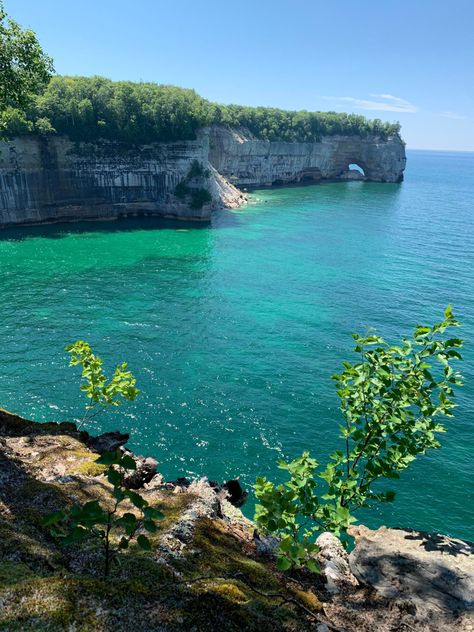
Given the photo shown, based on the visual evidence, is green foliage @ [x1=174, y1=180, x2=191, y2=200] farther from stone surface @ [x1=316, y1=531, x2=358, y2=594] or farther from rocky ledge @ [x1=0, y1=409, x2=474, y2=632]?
stone surface @ [x1=316, y1=531, x2=358, y2=594]

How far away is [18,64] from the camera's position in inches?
1239

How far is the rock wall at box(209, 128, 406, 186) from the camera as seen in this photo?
470 ft

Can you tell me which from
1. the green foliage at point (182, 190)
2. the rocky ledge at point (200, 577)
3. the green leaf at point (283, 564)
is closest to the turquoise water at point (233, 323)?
the green foliage at point (182, 190)

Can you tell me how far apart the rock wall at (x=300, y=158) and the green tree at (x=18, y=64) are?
11075cm

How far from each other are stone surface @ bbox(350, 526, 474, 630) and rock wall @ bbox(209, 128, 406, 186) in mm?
136951

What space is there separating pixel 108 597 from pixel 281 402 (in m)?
27.9

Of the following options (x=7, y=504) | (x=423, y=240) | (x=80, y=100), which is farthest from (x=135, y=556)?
(x=80, y=100)

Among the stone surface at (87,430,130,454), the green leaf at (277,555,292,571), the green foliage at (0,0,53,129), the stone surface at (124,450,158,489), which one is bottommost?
the stone surface at (87,430,130,454)

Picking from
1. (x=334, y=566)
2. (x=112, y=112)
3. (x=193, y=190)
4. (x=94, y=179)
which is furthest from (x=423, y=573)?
(x=112, y=112)

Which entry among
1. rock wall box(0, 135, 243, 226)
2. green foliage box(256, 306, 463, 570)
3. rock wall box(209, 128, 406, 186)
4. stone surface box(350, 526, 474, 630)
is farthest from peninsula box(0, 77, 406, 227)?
stone surface box(350, 526, 474, 630)

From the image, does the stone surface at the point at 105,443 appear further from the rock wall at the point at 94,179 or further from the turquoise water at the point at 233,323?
the rock wall at the point at 94,179

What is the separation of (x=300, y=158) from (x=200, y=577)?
17245cm

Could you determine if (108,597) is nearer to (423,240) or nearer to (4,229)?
(4,229)

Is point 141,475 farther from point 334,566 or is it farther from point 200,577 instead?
point 200,577
